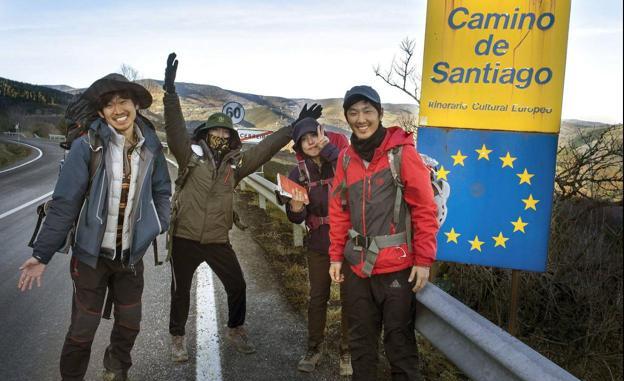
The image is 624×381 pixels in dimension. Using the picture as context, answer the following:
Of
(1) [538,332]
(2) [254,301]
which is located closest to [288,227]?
(2) [254,301]

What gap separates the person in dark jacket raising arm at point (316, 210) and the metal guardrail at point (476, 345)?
1.01m

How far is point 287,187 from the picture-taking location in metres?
3.33

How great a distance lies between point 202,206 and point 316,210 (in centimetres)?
87

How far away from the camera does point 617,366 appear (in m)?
6.23

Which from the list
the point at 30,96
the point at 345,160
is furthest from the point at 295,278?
the point at 30,96

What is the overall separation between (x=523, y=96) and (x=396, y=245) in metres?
1.90

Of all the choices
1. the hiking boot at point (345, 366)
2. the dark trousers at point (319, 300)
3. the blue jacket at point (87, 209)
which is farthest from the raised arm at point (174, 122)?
the hiking boot at point (345, 366)

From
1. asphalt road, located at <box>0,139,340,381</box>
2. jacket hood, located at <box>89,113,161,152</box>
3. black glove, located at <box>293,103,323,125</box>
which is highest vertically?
black glove, located at <box>293,103,323,125</box>

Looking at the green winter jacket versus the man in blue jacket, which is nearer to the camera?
the man in blue jacket

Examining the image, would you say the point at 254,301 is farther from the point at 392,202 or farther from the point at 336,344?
the point at 392,202

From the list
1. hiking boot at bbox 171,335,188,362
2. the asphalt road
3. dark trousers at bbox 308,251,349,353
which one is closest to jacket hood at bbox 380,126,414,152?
dark trousers at bbox 308,251,349,353

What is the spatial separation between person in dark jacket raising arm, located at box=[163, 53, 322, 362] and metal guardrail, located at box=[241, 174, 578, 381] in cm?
167

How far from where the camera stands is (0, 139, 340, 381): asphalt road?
10.9 feet

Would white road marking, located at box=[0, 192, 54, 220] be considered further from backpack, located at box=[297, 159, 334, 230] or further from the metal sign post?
the metal sign post
